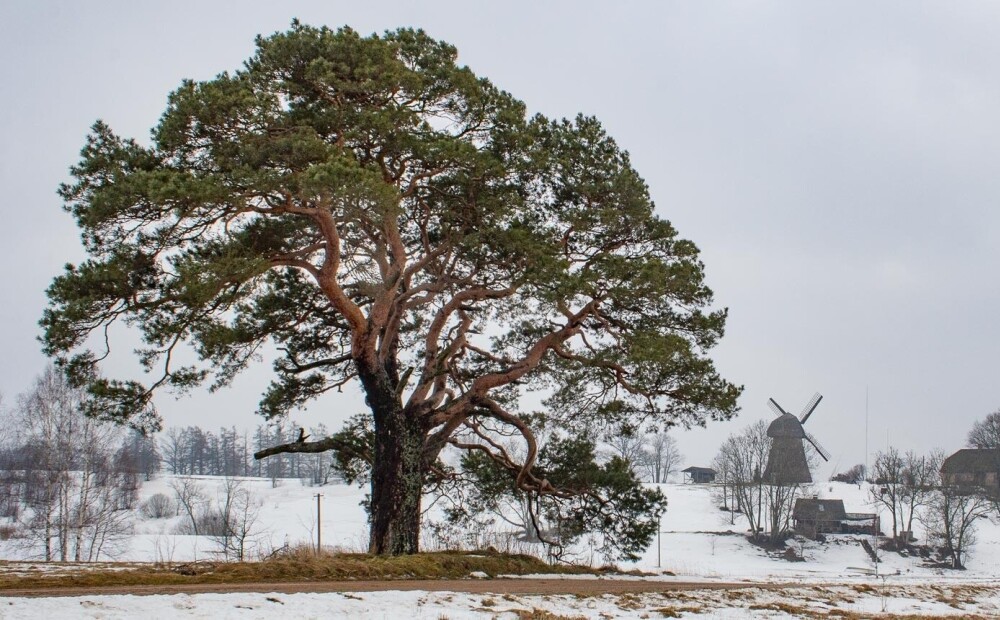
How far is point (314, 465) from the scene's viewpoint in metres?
91.9

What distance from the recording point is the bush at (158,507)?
5506cm

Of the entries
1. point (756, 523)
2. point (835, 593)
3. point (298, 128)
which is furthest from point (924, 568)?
point (298, 128)

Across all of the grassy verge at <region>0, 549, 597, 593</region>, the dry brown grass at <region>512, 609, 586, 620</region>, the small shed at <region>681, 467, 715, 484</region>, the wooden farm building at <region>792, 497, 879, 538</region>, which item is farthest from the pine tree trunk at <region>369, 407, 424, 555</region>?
the small shed at <region>681, 467, 715, 484</region>

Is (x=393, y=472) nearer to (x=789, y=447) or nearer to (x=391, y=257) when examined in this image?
(x=391, y=257)

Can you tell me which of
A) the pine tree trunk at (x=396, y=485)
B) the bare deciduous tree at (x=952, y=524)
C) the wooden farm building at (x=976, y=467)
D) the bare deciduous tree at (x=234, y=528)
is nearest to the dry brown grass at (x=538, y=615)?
the pine tree trunk at (x=396, y=485)

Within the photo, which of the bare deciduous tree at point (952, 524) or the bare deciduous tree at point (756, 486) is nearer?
the bare deciduous tree at point (952, 524)

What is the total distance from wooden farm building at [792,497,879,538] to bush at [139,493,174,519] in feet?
147

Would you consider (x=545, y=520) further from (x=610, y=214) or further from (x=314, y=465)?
(x=314, y=465)

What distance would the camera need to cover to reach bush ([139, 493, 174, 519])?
181ft

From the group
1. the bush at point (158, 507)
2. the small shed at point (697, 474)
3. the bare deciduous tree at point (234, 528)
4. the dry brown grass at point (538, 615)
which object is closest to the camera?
the dry brown grass at point (538, 615)

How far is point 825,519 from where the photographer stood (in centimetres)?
6069

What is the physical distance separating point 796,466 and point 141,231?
60.8 metres

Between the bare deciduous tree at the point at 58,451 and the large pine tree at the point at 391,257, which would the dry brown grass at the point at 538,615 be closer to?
the large pine tree at the point at 391,257

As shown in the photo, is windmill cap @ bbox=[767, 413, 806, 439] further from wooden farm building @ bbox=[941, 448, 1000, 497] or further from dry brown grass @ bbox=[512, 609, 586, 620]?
dry brown grass @ bbox=[512, 609, 586, 620]
